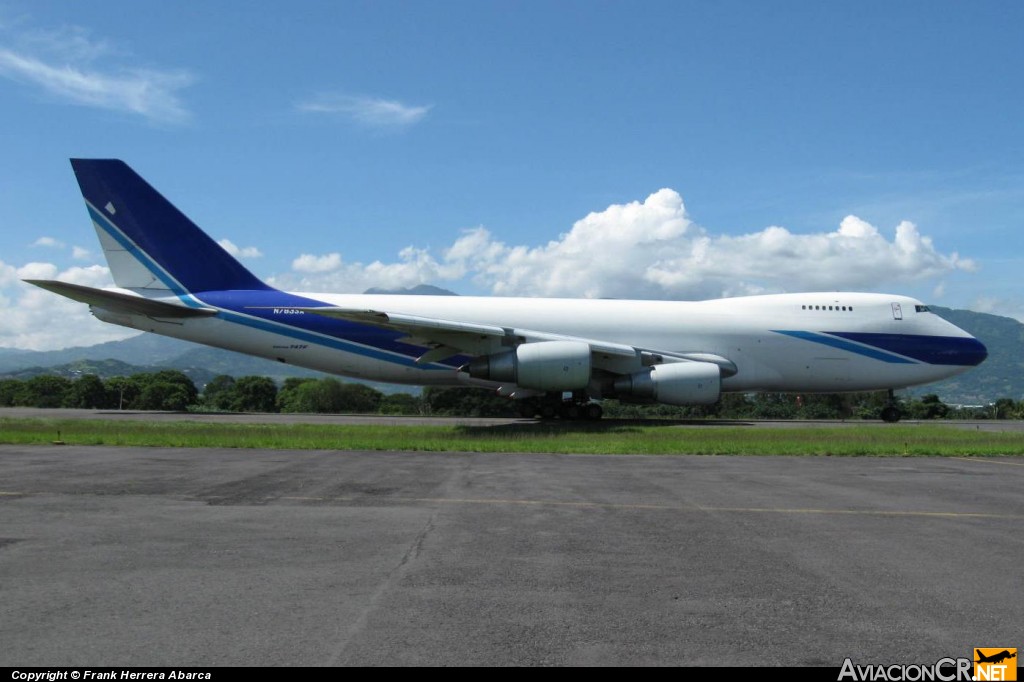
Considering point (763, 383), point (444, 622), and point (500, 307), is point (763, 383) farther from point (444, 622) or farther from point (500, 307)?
point (444, 622)

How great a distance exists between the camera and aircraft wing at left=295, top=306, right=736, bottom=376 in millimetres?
21344

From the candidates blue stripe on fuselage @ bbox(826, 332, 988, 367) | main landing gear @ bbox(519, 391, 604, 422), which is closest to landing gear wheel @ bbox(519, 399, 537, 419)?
main landing gear @ bbox(519, 391, 604, 422)

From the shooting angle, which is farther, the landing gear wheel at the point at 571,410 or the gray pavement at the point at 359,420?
the landing gear wheel at the point at 571,410

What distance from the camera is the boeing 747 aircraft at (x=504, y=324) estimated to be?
26.1 m

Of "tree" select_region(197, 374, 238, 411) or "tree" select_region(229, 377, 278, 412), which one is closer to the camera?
"tree" select_region(229, 377, 278, 412)

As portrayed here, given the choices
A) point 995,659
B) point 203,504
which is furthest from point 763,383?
point 995,659

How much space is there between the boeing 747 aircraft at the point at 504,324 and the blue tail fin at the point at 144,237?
0.11 ft

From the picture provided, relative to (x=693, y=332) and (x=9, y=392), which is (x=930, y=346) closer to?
(x=693, y=332)

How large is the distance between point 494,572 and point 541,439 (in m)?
12.5

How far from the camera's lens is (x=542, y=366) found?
71.7ft

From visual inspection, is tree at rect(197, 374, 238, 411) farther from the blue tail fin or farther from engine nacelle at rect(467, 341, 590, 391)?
engine nacelle at rect(467, 341, 590, 391)

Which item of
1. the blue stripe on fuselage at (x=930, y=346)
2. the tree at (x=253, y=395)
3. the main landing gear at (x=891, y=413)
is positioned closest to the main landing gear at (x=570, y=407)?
the blue stripe on fuselage at (x=930, y=346)

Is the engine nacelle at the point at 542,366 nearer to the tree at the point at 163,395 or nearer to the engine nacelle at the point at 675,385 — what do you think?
the engine nacelle at the point at 675,385

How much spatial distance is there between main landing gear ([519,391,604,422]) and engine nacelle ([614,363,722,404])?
199 cm
